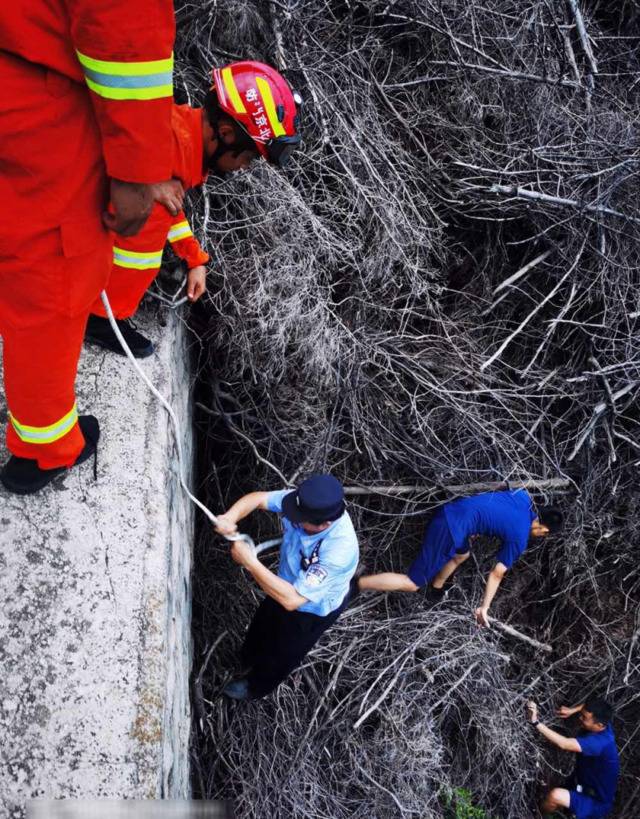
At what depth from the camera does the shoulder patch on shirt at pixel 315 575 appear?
9.89ft

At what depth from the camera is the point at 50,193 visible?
1.66 meters

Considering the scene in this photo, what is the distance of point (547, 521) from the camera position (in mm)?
4254

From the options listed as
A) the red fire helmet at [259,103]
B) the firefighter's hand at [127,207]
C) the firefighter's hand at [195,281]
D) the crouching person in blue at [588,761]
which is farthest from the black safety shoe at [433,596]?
the firefighter's hand at [127,207]

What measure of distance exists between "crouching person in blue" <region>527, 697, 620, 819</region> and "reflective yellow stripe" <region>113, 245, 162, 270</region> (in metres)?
3.71

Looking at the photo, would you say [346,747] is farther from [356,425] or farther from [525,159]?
[525,159]

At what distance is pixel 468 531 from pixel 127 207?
9.31ft

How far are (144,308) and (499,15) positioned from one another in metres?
2.90

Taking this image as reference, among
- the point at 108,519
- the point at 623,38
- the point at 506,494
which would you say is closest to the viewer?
the point at 108,519

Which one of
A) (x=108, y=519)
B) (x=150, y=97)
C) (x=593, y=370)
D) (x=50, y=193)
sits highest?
(x=150, y=97)

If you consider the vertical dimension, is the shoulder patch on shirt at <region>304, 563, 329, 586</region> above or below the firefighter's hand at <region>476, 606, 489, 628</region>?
above

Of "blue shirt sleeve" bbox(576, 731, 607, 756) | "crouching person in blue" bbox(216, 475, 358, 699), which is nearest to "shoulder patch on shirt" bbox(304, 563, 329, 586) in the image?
"crouching person in blue" bbox(216, 475, 358, 699)

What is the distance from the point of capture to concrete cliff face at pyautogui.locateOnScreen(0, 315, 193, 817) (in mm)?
1878

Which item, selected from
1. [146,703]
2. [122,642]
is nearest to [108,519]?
[122,642]

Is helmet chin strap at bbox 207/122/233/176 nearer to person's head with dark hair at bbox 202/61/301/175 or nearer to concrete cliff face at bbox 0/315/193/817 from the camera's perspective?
person's head with dark hair at bbox 202/61/301/175
